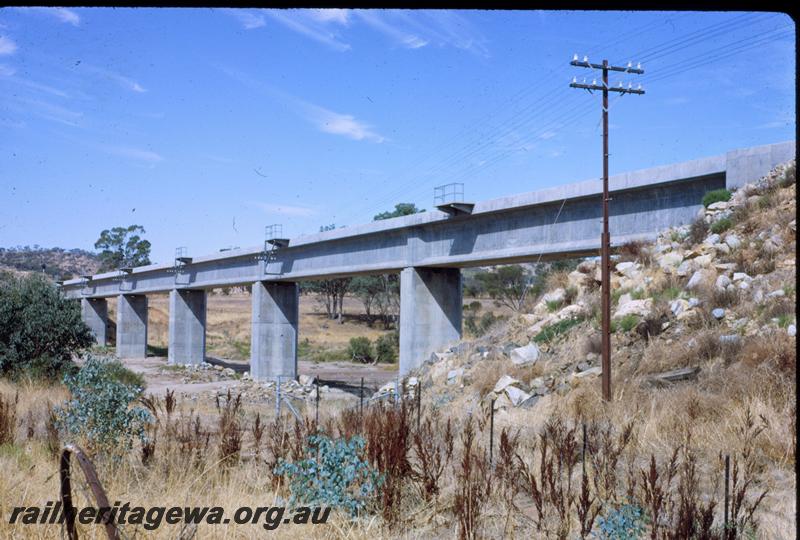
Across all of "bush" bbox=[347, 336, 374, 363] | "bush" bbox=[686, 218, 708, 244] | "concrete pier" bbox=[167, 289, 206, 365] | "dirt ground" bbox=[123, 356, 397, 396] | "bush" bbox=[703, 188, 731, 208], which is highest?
"bush" bbox=[703, 188, 731, 208]

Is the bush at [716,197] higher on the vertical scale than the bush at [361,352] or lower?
higher

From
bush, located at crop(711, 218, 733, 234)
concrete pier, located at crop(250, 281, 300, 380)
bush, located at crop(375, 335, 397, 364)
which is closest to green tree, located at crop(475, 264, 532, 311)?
bush, located at crop(375, 335, 397, 364)

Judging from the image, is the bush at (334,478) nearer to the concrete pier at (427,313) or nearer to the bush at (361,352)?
the concrete pier at (427,313)

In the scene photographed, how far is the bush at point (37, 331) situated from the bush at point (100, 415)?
12.7 meters

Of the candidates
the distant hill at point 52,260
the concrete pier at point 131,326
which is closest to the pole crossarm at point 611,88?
the concrete pier at point 131,326

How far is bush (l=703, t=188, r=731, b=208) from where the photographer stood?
17109mm

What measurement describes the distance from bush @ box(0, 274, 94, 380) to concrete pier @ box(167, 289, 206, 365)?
81.5 feet

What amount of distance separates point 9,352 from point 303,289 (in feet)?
236

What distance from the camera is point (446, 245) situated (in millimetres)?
24344

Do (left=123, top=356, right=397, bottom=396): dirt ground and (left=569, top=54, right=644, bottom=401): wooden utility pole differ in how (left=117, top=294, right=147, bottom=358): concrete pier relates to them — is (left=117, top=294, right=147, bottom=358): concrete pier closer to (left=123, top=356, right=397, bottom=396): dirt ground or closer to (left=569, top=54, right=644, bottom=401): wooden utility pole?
(left=123, top=356, right=397, bottom=396): dirt ground

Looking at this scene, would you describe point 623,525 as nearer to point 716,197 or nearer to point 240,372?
point 716,197

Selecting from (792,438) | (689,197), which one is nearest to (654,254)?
(689,197)

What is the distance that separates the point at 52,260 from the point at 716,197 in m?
141

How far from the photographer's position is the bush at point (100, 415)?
7168 millimetres
